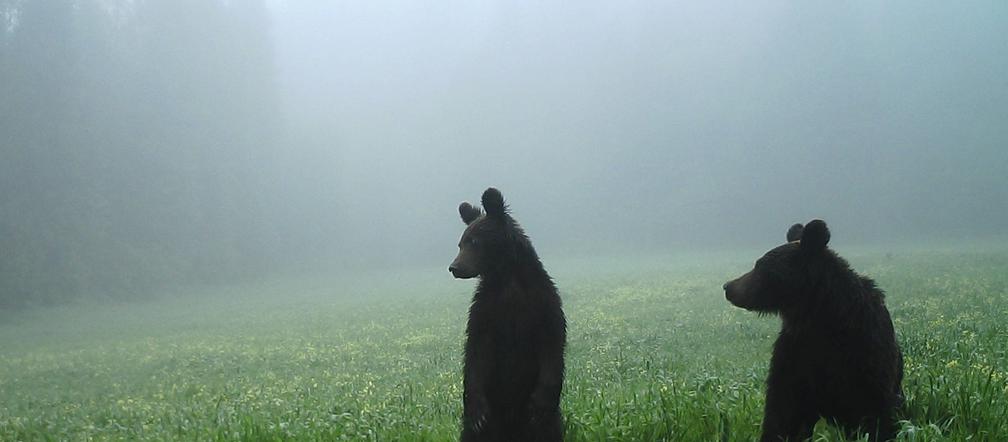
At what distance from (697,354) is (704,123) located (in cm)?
10630

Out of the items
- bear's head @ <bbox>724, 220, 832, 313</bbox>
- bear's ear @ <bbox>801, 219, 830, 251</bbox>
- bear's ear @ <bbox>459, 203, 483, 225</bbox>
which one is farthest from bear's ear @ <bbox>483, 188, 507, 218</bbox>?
bear's ear @ <bbox>801, 219, 830, 251</bbox>

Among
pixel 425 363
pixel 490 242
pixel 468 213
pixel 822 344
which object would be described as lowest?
pixel 425 363

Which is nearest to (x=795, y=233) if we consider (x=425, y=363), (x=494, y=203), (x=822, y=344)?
(x=822, y=344)

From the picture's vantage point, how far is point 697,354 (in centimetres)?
1401

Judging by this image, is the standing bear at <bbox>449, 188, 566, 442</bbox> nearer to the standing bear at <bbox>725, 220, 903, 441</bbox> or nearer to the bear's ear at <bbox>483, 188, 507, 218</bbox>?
the bear's ear at <bbox>483, 188, 507, 218</bbox>

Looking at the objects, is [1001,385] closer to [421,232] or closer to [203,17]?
[421,232]

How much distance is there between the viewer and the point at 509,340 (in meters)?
4.43

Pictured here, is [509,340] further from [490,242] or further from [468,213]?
[468,213]

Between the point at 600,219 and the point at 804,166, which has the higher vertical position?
the point at 804,166

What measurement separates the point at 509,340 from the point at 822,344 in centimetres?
185

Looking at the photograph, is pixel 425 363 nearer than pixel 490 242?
No

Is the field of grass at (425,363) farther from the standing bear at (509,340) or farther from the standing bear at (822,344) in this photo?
the standing bear at (509,340)

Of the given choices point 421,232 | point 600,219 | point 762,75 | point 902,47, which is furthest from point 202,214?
point 902,47

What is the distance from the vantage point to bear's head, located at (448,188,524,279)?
457 cm
